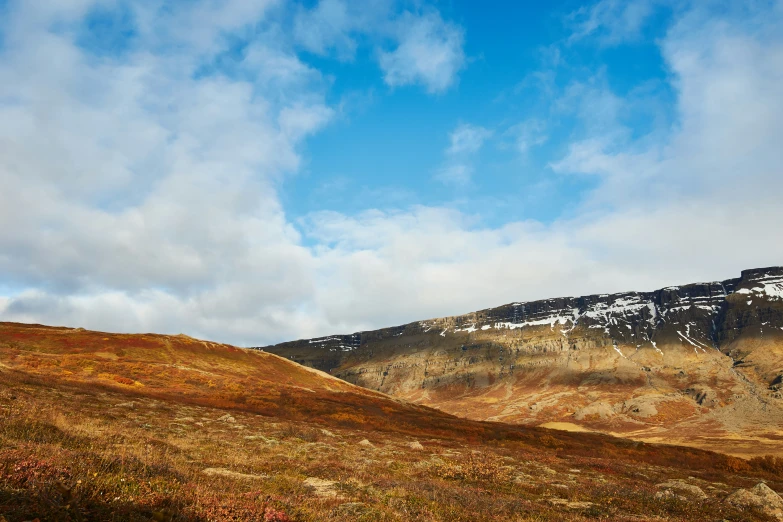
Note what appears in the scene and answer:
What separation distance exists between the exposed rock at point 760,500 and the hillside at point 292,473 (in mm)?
75

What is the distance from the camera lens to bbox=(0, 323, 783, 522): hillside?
771cm

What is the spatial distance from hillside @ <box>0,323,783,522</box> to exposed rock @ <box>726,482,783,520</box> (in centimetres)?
8

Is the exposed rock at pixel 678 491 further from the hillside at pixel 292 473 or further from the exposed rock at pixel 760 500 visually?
the exposed rock at pixel 760 500

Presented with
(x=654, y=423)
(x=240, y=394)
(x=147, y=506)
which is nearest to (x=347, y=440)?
(x=147, y=506)

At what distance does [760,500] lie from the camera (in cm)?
1652

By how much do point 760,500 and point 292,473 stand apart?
59.9 ft

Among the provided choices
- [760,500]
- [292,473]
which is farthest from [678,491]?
[292,473]

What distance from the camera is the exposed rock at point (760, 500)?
617 inches

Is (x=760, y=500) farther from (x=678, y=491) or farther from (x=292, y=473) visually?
(x=292, y=473)

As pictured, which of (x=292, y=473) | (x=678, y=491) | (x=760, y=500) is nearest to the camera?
(x=292, y=473)

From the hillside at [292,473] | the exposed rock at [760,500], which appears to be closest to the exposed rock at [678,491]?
the hillside at [292,473]

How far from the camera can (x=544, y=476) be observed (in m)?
22.2

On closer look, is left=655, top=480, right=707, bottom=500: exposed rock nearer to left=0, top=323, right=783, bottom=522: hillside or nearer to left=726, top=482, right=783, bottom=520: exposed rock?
left=0, top=323, right=783, bottom=522: hillside

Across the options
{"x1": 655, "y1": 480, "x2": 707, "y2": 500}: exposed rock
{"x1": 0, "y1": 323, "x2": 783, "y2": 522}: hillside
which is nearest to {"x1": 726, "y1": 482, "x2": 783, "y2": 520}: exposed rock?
{"x1": 0, "y1": 323, "x2": 783, "y2": 522}: hillside
